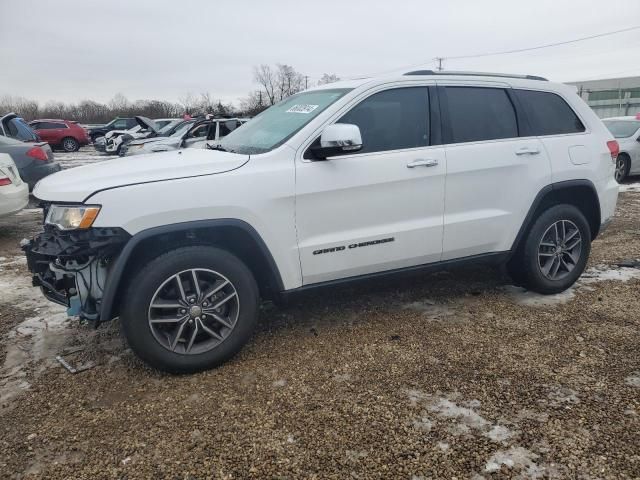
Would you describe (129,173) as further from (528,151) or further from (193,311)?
(528,151)

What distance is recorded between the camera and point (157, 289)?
9.73 feet

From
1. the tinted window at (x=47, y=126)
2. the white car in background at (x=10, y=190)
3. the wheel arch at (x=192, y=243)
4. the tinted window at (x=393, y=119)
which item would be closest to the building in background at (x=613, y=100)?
the tinted window at (x=47, y=126)

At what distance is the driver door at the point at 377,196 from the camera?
10.9 feet

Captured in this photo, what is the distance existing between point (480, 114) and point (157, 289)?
282cm

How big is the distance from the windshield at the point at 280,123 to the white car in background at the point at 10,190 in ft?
13.5

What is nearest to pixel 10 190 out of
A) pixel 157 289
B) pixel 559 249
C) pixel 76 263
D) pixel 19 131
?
pixel 76 263

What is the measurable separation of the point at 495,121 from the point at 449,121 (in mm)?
472

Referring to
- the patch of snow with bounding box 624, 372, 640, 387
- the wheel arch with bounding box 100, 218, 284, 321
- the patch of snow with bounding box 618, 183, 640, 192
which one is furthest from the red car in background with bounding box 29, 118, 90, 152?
the patch of snow with bounding box 624, 372, 640, 387

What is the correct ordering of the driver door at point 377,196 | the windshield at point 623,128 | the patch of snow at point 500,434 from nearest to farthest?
the patch of snow at point 500,434, the driver door at point 377,196, the windshield at point 623,128

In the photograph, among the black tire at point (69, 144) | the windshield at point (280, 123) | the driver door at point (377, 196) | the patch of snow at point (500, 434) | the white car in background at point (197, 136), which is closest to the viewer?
the patch of snow at point (500, 434)

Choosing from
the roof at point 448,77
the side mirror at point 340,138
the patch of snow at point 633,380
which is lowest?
the patch of snow at point 633,380

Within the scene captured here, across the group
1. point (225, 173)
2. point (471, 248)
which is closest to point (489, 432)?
point (471, 248)

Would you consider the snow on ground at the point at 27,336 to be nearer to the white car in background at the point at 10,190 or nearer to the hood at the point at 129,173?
the hood at the point at 129,173

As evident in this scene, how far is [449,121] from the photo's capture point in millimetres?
3854
